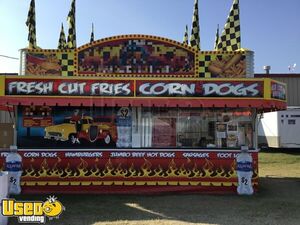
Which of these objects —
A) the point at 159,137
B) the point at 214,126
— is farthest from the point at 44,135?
the point at 214,126

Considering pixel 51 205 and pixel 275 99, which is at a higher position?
pixel 275 99

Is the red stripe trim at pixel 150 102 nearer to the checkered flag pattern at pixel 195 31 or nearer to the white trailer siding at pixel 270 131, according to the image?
the checkered flag pattern at pixel 195 31

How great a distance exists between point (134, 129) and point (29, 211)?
14.9ft

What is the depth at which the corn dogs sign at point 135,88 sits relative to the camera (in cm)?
1145

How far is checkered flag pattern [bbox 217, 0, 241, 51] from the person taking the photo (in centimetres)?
1416

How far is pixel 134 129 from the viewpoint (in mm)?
12180

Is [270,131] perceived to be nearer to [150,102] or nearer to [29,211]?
[150,102]

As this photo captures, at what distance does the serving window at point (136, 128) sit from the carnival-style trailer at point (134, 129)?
29 millimetres

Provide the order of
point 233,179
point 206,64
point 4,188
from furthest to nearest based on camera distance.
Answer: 1. point 206,64
2. point 233,179
3. point 4,188

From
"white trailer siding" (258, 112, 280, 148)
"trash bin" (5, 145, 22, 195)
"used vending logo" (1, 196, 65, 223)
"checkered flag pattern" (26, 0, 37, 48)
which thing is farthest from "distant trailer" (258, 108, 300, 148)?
"used vending logo" (1, 196, 65, 223)

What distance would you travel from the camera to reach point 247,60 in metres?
13.3

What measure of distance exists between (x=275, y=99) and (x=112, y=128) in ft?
15.3

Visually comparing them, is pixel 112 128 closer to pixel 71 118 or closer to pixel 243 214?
pixel 71 118

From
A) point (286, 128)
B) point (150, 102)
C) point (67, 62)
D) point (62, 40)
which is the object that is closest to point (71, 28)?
point (62, 40)
